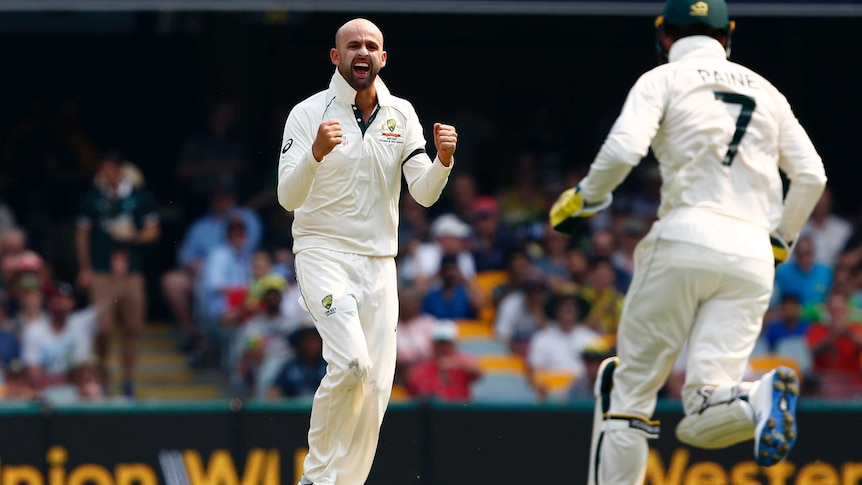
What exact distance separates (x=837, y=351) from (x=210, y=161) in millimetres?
5692

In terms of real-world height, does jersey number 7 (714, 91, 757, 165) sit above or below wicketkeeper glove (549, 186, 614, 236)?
above

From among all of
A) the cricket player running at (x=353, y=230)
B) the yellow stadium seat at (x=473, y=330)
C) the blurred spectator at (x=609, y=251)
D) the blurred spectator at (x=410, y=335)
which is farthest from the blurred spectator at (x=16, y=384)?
the cricket player running at (x=353, y=230)

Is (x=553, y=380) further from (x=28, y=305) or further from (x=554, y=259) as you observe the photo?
(x=28, y=305)

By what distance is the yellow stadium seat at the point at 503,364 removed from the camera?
12.8 meters

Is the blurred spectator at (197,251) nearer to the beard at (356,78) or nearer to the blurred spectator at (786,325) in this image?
the blurred spectator at (786,325)

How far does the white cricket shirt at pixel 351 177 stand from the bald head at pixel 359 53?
0.08m

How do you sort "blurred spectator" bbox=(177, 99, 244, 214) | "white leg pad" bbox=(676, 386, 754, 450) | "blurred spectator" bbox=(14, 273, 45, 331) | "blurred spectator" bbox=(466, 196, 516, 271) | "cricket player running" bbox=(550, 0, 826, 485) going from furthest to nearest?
"blurred spectator" bbox=(177, 99, 244, 214)
"blurred spectator" bbox=(466, 196, 516, 271)
"blurred spectator" bbox=(14, 273, 45, 331)
"cricket player running" bbox=(550, 0, 826, 485)
"white leg pad" bbox=(676, 386, 754, 450)

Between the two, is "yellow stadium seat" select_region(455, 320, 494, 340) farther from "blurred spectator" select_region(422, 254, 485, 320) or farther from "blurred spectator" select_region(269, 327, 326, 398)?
"blurred spectator" select_region(269, 327, 326, 398)

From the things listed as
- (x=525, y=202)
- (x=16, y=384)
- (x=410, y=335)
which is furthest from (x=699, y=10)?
(x=525, y=202)

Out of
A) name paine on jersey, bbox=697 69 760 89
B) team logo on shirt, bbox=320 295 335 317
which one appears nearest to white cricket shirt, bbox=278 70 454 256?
team logo on shirt, bbox=320 295 335 317

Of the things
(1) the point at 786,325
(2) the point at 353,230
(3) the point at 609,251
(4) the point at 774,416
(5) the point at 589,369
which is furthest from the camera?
(3) the point at 609,251

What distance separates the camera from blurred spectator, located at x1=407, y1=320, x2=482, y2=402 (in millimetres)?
12234

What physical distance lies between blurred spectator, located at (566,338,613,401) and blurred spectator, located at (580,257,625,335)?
510 mm

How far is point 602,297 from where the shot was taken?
43.5 feet
